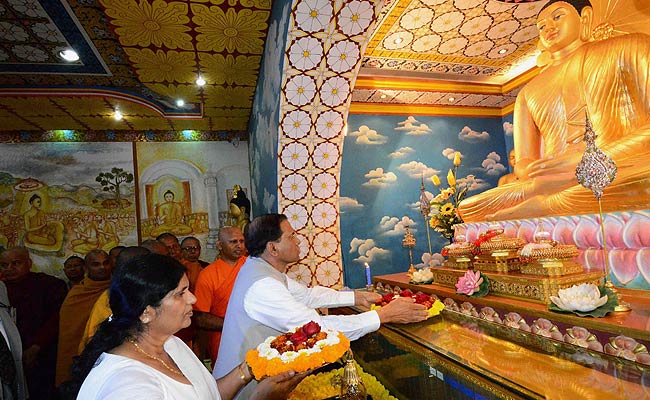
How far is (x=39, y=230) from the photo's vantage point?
22.9 feet

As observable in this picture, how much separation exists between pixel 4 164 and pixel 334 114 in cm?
650

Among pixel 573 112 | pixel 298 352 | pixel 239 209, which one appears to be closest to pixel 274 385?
pixel 298 352

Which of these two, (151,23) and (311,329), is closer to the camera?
(311,329)

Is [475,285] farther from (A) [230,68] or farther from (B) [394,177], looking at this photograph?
(B) [394,177]

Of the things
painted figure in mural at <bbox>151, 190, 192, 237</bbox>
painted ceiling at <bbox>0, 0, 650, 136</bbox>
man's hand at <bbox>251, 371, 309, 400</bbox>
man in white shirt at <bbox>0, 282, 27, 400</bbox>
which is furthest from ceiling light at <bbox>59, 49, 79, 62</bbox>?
man's hand at <bbox>251, 371, 309, 400</bbox>

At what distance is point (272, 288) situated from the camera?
215 centimetres

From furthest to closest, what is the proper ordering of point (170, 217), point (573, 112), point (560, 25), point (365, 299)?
point (170, 217)
point (573, 112)
point (560, 25)
point (365, 299)

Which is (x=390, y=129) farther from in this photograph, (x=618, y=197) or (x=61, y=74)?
(x=61, y=74)

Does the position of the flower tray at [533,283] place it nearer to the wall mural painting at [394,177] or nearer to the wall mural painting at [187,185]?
the wall mural painting at [394,177]

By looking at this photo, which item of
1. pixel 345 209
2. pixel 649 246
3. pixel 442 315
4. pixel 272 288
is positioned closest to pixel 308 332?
pixel 272 288

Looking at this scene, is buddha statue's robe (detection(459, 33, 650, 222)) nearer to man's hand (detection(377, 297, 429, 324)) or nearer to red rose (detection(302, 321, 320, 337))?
man's hand (detection(377, 297, 429, 324))

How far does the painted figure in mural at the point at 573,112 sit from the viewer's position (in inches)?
149

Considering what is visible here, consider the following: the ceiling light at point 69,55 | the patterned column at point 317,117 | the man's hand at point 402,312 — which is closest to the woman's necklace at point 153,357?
the man's hand at point 402,312

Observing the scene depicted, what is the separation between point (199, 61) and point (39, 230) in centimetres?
464
